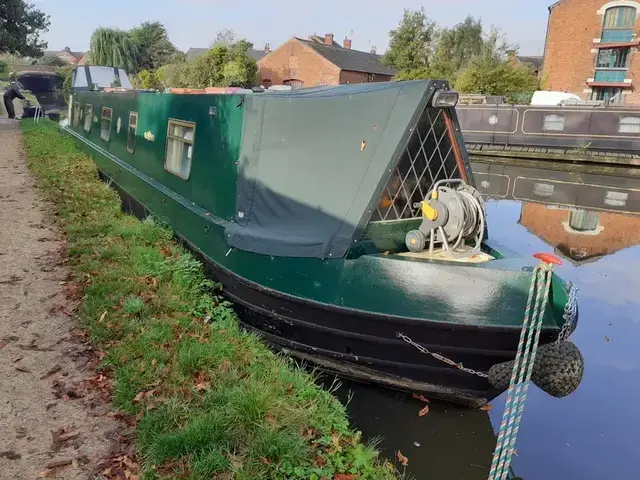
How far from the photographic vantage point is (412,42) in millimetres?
36031

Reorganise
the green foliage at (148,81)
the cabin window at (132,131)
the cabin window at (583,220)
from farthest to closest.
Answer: the green foliage at (148,81)
the cabin window at (583,220)
the cabin window at (132,131)

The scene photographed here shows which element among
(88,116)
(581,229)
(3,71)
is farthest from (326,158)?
(3,71)

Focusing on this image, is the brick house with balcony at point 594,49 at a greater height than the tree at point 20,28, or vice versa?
the brick house with balcony at point 594,49

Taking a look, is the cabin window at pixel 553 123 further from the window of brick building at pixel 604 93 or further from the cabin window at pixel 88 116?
the cabin window at pixel 88 116

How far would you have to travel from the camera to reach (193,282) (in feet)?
16.8

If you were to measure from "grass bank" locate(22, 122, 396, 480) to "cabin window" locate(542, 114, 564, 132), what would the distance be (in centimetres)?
1666

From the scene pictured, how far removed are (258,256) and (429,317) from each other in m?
1.60

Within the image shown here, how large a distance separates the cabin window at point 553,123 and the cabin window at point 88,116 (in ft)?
49.8

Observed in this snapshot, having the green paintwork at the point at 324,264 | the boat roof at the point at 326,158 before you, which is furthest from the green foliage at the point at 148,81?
the boat roof at the point at 326,158

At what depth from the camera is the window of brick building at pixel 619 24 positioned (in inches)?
1096

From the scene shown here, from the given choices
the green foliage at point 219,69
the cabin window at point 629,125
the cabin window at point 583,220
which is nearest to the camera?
the cabin window at point 583,220

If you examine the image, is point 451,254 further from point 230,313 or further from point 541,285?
point 230,313

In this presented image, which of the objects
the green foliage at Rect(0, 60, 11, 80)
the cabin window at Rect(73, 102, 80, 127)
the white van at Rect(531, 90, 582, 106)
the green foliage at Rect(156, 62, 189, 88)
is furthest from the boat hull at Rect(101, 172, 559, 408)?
the green foliage at Rect(0, 60, 11, 80)

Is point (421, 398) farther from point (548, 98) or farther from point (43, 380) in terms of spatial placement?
point (548, 98)
